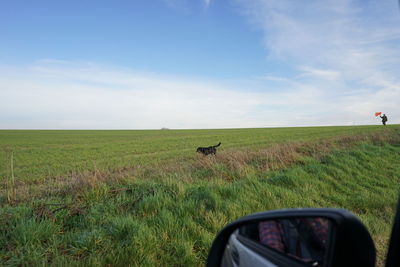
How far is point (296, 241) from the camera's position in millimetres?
1199

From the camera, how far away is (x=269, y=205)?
4719 millimetres

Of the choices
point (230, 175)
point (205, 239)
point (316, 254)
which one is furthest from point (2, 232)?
point (230, 175)

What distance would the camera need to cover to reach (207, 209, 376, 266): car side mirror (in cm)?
95

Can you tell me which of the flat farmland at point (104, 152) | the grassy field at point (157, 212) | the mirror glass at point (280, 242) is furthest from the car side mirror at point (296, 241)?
the flat farmland at point (104, 152)

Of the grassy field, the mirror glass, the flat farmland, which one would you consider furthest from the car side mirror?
the flat farmland

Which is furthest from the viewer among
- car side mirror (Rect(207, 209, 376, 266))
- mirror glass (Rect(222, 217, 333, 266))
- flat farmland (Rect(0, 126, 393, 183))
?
flat farmland (Rect(0, 126, 393, 183))

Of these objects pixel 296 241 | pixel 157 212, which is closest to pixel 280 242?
pixel 296 241

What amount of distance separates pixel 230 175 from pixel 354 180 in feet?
11.4

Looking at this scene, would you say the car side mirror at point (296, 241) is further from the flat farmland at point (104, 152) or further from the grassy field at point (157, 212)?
the flat farmland at point (104, 152)

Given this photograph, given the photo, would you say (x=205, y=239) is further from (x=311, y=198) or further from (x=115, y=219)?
(x=311, y=198)

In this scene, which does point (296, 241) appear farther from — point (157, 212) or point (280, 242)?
point (157, 212)

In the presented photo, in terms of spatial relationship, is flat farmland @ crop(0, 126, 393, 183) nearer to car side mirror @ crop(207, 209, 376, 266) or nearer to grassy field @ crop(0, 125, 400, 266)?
grassy field @ crop(0, 125, 400, 266)

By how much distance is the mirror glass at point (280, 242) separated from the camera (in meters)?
1.08

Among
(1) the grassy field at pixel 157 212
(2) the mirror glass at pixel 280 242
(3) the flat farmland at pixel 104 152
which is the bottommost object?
(3) the flat farmland at pixel 104 152
